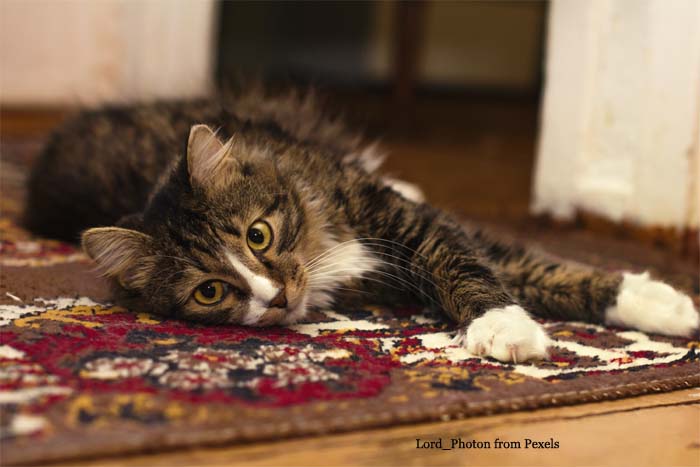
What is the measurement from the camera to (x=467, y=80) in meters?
7.20

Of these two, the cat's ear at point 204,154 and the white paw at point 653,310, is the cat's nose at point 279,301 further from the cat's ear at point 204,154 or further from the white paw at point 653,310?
the white paw at point 653,310

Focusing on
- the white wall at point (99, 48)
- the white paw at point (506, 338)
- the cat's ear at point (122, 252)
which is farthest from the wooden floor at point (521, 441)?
the white wall at point (99, 48)

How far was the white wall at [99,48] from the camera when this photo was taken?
3.91 meters

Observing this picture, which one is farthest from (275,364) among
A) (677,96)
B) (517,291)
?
(677,96)

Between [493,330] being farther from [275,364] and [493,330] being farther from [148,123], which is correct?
[148,123]

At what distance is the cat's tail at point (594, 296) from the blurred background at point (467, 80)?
2.34 ft

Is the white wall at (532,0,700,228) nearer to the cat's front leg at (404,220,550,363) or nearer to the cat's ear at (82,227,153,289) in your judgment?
the cat's front leg at (404,220,550,363)

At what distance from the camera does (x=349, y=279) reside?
1598mm

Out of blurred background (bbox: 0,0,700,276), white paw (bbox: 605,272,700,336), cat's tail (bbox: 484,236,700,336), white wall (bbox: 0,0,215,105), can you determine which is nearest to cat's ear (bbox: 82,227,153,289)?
cat's tail (bbox: 484,236,700,336)

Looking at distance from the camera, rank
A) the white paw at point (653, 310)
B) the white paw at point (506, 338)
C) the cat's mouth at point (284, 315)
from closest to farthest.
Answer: the white paw at point (506, 338) → the cat's mouth at point (284, 315) → the white paw at point (653, 310)

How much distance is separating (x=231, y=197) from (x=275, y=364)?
1.32ft

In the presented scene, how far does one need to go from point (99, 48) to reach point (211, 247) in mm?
3500

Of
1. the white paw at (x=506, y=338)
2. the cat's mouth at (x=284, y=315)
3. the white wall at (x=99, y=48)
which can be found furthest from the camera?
the white wall at (x=99, y=48)

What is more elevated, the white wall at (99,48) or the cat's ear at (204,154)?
the white wall at (99,48)
